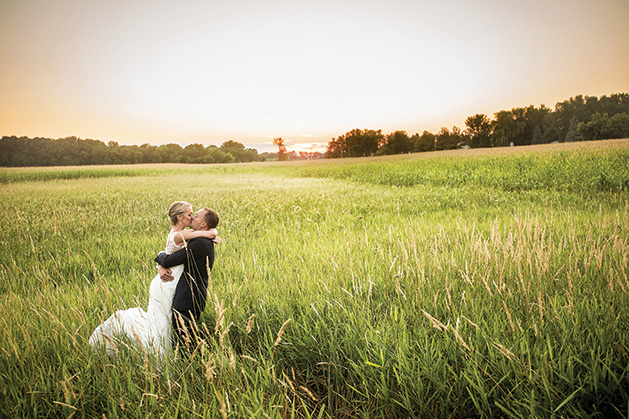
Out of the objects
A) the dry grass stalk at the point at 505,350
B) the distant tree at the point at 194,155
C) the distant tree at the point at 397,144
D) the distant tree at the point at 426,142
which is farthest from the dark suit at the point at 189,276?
the distant tree at the point at 426,142

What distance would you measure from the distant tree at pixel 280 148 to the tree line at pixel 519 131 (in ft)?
68.3

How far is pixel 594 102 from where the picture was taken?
7694 centimetres

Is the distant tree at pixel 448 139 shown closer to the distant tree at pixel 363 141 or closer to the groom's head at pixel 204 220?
the distant tree at pixel 363 141

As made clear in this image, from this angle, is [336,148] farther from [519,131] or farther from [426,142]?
[519,131]

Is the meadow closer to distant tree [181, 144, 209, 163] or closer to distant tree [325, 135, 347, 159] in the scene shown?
distant tree [181, 144, 209, 163]

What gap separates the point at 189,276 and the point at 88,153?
8779cm

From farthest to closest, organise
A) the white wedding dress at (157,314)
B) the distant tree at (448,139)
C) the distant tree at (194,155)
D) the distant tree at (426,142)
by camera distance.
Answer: the distant tree at (426,142) < the distant tree at (448,139) < the distant tree at (194,155) < the white wedding dress at (157,314)

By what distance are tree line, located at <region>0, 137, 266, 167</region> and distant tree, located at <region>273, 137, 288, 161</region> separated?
103 feet

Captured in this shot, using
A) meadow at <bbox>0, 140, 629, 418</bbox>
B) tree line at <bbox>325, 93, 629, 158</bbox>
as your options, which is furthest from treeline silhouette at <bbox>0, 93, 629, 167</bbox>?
meadow at <bbox>0, 140, 629, 418</bbox>

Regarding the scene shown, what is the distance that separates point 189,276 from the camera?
2537mm

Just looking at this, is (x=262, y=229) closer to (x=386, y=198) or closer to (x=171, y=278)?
(x=171, y=278)

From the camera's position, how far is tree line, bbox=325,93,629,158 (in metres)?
61.2

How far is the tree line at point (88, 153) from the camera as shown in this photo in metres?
57.1

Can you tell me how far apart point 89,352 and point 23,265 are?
4487mm
